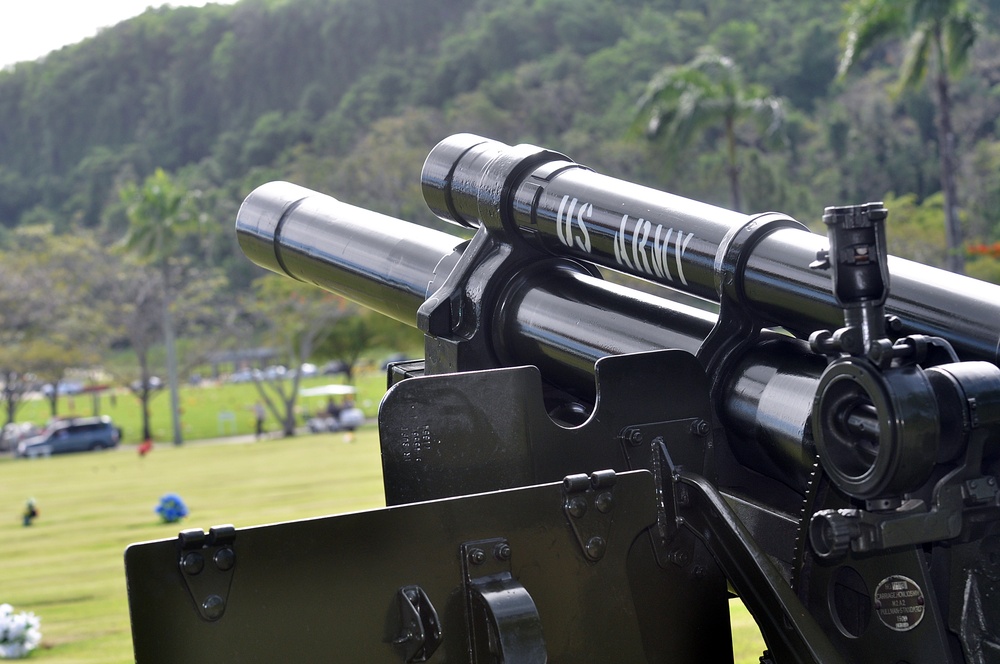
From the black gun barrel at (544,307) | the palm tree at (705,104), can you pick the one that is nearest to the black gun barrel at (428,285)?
the black gun barrel at (544,307)

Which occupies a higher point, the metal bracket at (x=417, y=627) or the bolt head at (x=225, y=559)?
the bolt head at (x=225, y=559)

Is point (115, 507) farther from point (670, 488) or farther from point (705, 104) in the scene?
point (705, 104)

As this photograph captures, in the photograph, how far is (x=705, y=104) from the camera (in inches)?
1307

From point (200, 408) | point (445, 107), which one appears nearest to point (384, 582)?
point (200, 408)

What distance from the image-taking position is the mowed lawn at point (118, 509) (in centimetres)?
956

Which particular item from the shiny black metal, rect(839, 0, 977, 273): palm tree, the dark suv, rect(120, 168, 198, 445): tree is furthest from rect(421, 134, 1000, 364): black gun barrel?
rect(120, 168, 198, 445): tree

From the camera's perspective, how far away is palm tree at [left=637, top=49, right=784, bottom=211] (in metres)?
33.1

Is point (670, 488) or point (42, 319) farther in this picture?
point (42, 319)

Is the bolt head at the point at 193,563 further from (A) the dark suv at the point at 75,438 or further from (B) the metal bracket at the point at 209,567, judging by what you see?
(A) the dark suv at the point at 75,438

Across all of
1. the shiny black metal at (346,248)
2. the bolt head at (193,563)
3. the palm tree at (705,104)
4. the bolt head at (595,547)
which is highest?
the palm tree at (705,104)

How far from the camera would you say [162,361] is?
209 feet

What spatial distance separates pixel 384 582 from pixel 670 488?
59cm

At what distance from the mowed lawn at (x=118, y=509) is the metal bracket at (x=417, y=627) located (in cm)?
513

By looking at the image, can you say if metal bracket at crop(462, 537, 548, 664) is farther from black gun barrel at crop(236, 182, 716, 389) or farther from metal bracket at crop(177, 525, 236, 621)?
black gun barrel at crop(236, 182, 716, 389)
